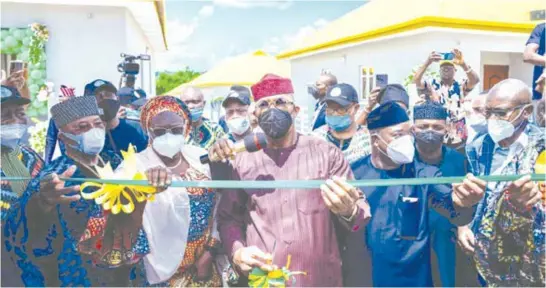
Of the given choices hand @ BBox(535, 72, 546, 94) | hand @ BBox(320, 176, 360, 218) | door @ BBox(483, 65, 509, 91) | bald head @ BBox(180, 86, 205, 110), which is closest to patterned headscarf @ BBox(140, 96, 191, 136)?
hand @ BBox(320, 176, 360, 218)

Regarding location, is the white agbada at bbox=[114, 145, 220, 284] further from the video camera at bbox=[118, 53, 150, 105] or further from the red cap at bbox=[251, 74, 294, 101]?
the video camera at bbox=[118, 53, 150, 105]

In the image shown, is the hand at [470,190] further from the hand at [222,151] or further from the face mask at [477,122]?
the hand at [222,151]

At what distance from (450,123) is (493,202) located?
637 mm

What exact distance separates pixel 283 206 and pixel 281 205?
0.5 inches

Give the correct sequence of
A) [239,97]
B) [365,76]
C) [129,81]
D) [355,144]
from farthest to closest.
Answer: [365,76]
[129,81]
[239,97]
[355,144]

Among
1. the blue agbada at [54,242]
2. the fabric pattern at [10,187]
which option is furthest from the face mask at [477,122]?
the fabric pattern at [10,187]

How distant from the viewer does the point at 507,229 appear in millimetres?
3381

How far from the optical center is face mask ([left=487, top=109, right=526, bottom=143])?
329cm

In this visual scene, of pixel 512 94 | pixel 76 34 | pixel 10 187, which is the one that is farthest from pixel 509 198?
pixel 76 34

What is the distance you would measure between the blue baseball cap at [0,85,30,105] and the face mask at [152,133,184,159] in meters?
0.84

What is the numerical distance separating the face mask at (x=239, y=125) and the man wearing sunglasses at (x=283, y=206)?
2.58ft

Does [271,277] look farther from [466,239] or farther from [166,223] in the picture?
[466,239]

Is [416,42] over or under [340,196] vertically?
over

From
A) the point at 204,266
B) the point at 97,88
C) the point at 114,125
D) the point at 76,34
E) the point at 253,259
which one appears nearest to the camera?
the point at 253,259
